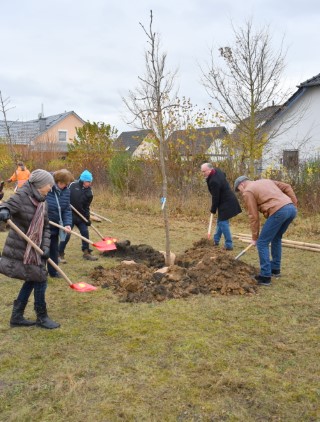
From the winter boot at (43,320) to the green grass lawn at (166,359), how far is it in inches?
3.1

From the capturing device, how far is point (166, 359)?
3.69m

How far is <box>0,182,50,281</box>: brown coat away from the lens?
13.5ft

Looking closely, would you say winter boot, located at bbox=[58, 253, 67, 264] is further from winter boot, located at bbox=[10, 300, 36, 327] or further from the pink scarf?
the pink scarf

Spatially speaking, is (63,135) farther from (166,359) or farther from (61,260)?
(166,359)

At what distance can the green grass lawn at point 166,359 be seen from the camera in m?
2.97

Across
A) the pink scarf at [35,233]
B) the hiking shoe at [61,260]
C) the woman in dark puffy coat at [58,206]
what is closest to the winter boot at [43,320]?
the pink scarf at [35,233]

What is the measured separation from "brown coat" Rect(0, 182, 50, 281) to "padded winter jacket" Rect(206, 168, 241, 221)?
15.1 feet

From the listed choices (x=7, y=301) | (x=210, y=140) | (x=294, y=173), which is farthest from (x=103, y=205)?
(x=7, y=301)

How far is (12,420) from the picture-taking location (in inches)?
112

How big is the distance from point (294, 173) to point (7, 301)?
9.96m

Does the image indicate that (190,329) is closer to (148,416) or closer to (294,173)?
(148,416)

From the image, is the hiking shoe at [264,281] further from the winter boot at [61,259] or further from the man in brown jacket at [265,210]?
the winter boot at [61,259]

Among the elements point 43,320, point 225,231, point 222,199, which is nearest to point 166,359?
point 43,320

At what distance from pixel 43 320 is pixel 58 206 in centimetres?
219
